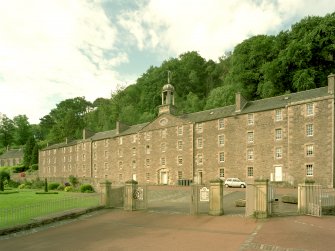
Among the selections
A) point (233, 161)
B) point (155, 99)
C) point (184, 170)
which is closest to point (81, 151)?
point (155, 99)

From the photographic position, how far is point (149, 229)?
47.5ft

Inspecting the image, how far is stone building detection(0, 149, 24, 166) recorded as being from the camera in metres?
101

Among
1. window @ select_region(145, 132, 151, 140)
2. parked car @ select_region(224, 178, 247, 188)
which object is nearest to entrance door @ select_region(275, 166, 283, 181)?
parked car @ select_region(224, 178, 247, 188)

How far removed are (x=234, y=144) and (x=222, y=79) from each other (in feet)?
139

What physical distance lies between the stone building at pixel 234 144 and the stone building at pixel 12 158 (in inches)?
1903

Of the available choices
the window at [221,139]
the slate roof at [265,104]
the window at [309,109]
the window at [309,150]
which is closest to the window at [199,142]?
the slate roof at [265,104]

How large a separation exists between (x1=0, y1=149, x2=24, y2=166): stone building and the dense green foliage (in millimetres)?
11525

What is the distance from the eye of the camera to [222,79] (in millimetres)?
82000

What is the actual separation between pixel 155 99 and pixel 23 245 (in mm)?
73310

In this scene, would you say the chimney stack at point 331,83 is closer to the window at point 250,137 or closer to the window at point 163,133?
the window at point 250,137

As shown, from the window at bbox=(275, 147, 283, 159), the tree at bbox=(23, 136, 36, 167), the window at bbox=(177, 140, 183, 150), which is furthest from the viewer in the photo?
the tree at bbox=(23, 136, 36, 167)

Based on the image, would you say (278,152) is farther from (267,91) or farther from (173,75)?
(173,75)

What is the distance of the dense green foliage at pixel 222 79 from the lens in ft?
164

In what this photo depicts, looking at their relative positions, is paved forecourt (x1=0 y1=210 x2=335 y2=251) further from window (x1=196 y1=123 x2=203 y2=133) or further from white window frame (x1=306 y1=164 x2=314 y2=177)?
window (x1=196 y1=123 x2=203 y2=133)
